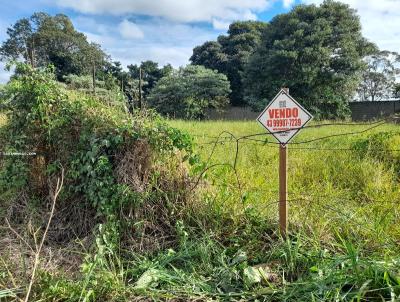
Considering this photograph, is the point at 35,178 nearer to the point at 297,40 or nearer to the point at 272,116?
the point at 272,116

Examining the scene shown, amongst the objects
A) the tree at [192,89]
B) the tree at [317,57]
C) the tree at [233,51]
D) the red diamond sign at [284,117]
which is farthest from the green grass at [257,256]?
the tree at [233,51]

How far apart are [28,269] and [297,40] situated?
68.6ft

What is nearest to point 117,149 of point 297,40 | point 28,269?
point 28,269

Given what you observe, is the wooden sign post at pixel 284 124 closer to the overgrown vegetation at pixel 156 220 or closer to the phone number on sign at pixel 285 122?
the phone number on sign at pixel 285 122

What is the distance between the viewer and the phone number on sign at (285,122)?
312cm

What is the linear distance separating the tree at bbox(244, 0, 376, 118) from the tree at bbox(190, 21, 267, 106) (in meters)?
6.96

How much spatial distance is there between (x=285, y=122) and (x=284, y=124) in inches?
0.7

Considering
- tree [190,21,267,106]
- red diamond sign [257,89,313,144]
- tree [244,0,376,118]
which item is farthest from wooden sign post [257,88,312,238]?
tree [190,21,267,106]

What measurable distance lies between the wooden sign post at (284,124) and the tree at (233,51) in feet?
84.9

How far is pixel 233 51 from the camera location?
104 feet

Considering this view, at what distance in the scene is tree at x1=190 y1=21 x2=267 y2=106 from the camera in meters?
30.0

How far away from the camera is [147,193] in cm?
346

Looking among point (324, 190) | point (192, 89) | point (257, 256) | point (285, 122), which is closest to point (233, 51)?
point (192, 89)

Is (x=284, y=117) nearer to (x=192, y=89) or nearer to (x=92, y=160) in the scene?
(x=92, y=160)
